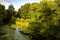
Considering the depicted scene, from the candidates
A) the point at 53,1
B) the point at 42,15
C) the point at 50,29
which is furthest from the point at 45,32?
the point at 53,1

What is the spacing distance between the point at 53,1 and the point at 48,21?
208cm

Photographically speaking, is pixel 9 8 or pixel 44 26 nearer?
pixel 44 26

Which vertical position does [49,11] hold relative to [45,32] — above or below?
above

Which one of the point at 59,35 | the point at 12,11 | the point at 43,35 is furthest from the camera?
the point at 12,11

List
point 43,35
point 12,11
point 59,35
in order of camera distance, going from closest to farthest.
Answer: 1. point 59,35
2. point 43,35
3. point 12,11

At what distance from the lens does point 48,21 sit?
15.6 m

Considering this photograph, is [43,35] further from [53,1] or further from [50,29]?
[53,1]

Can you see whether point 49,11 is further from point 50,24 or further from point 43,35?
point 43,35

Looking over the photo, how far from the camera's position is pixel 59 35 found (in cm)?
1480

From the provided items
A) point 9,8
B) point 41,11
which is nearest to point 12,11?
point 9,8

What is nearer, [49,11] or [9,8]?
[49,11]

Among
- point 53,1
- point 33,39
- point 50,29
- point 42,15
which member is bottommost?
point 33,39

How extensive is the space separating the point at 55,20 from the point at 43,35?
1858 mm

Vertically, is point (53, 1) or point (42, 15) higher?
point (53, 1)
